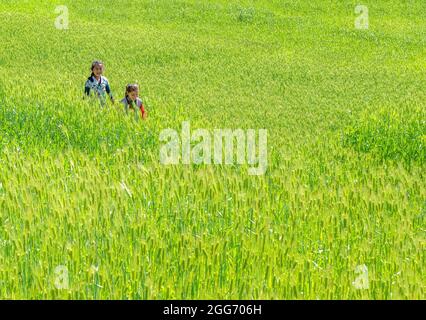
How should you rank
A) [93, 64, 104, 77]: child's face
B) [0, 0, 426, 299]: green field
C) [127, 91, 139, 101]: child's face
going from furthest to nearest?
[93, 64, 104, 77]: child's face
[127, 91, 139, 101]: child's face
[0, 0, 426, 299]: green field

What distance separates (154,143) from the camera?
11.3 metres

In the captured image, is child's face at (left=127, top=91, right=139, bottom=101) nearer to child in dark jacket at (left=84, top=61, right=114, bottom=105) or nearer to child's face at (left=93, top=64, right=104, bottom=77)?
child in dark jacket at (left=84, top=61, right=114, bottom=105)

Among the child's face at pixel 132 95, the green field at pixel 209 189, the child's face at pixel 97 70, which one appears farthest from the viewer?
the child's face at pixel 97 70

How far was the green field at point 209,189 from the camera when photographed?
4941 mm

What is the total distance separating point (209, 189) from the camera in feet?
22.4

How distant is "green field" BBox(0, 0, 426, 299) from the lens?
4941mm

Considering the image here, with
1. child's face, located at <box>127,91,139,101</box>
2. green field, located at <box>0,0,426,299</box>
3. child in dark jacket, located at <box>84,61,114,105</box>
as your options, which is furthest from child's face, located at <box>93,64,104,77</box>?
child's face, located at <box>127,91,139,101</box>

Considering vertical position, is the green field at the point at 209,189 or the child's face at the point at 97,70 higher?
the child's face at the point at 97,70

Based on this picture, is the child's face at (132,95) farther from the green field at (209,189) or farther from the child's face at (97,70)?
the child's face at (97,70)

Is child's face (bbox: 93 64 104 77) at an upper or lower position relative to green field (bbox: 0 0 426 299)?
upper

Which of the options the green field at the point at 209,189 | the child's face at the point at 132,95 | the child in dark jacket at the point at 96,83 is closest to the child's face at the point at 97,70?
the child in dark jacket at the point at 96,83

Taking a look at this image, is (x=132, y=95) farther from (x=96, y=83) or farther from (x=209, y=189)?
(x=209, y=189)

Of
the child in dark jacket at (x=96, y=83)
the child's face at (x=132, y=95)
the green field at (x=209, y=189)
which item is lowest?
the green field at (x=209, y=189)

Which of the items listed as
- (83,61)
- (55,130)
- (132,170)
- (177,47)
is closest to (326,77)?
(177,47)
